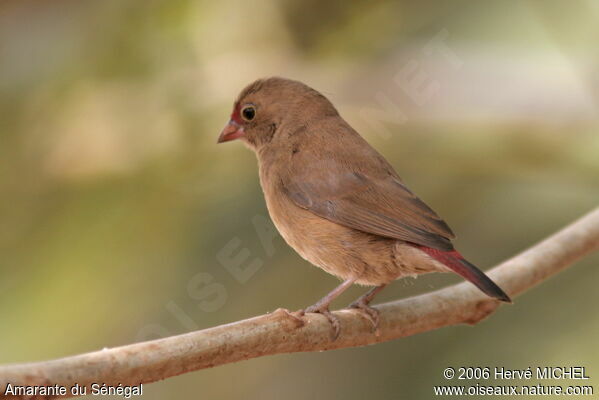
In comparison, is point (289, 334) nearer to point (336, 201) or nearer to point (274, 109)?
point (336, 201)

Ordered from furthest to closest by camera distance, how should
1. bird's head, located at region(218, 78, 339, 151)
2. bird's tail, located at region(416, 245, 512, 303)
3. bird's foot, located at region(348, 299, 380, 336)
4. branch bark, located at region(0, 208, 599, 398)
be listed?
bird's head, located at region(218, 78, 339, 151) < bird's foot, located at region(348, 299, 380, 336) < bird's tail, located at region(416, 245, 512, 303) < branch bark, located at region(0, 208, 599, 398)

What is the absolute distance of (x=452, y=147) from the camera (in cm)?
432

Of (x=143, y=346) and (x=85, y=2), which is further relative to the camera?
(x=85, y=2)

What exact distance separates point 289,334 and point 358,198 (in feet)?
2.69

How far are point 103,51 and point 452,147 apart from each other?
1.95 m

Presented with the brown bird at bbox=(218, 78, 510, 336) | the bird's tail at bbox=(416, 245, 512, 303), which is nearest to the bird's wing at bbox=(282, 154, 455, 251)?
the brown bird at bbox=(218, 78, 510, 336)

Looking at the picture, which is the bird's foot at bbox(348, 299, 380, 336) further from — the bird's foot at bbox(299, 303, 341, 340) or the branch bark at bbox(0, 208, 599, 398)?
the bird's foot at bbox(299, 303, 341, 340)

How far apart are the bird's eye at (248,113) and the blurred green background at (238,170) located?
25.8 inches

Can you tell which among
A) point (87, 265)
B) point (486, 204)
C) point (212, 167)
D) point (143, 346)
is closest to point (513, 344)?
point (486, 204)

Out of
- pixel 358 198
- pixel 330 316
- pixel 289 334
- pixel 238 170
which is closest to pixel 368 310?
pixel 330 316

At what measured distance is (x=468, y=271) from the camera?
2.78 meters

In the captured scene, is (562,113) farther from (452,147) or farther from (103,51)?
(103,51)

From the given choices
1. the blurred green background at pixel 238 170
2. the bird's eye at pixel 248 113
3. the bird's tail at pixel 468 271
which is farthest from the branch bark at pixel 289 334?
the bird's eye at pixel 248 113

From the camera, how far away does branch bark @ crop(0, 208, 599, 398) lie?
2.07m
